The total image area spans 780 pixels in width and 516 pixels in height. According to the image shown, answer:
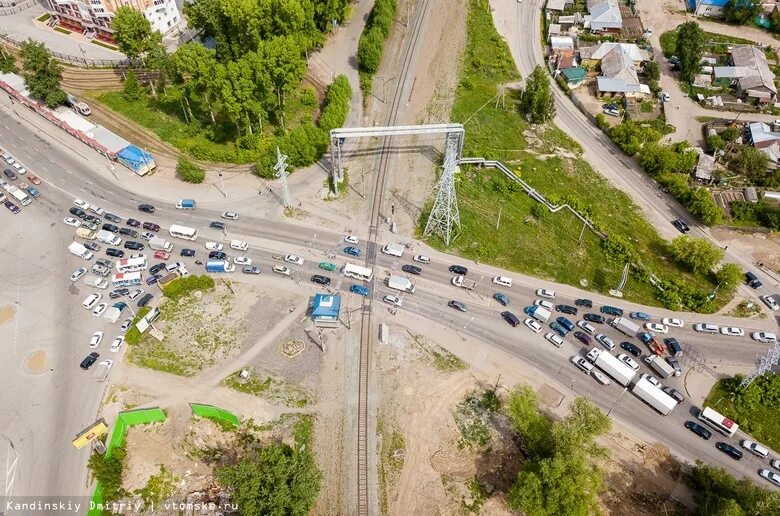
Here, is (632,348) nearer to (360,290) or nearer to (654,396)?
(654,396)

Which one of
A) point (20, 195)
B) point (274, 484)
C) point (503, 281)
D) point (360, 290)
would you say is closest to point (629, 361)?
point (503, 281)

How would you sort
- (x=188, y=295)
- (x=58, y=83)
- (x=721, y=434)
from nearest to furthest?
1. (x=721, y=434)
2. (x=188, y=295)
3. (x=58, y=83)

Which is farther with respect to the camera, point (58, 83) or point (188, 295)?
point (58, 83)

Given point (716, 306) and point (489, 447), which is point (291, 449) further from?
point (716, 306)

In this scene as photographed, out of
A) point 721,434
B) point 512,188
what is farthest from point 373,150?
point 721,434

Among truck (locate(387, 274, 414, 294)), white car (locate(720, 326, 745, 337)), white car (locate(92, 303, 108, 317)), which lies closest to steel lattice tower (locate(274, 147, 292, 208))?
truck (locate(387, 274, 414, 294))
